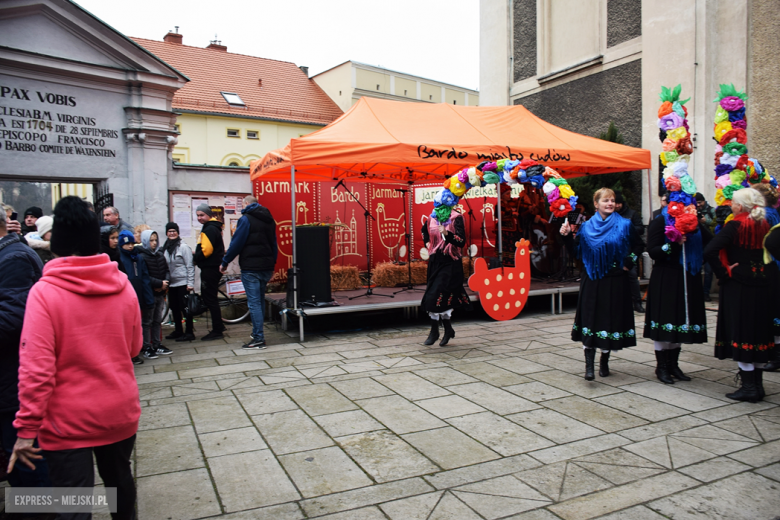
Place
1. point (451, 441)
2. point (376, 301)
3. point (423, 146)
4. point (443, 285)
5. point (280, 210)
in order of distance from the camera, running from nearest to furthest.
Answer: point (451, 441), point (443, 285), point (423, 146), point (376, 301), point (280, 210)

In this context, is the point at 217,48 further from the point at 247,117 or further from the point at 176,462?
the point at 176,462

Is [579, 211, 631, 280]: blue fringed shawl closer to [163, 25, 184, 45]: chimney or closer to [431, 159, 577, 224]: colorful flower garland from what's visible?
[431, 159, 577, 224]: colorful flower garland

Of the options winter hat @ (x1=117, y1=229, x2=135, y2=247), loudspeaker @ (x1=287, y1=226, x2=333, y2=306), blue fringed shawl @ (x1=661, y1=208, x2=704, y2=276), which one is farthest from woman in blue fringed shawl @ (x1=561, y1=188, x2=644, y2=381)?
winter hat @ (x1=117, y1=229, x2=135, y2=247)

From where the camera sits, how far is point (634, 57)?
37.7 ft

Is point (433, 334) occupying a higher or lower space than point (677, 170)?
lower

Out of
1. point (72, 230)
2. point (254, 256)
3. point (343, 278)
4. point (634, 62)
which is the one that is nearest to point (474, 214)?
point (343, 278)

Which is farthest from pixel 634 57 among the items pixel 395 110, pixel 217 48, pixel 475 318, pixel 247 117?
pixel 217 48

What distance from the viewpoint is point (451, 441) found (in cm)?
A: 377

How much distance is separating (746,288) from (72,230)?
15.9 ft

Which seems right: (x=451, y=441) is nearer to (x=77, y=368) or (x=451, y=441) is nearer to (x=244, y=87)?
(x=77, y=368)

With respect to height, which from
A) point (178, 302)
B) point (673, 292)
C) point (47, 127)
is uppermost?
point (47, 127)

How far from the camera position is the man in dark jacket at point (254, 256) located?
7.04 m

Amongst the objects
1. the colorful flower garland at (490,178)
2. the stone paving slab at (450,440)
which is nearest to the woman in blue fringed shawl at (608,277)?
the stone paving slab at (450,440)

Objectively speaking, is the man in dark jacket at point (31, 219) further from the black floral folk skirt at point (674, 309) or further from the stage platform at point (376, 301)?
the black floral folk skirt at point (674, 309)
